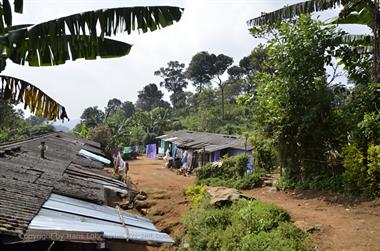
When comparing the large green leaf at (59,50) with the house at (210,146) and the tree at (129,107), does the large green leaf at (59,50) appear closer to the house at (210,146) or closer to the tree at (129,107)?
the house at (210,146)

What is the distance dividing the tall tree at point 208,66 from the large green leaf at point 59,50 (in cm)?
4990

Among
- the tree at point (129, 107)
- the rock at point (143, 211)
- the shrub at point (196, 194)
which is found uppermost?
the tree at point (129, 107)

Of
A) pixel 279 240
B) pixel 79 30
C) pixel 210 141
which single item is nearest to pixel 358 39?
pixel 279 240

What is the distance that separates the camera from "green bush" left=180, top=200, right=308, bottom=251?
8.08m

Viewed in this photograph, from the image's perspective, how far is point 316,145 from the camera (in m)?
14.0

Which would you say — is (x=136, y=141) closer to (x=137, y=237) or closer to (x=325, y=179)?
(x=325, y=179)

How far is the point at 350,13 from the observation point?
1242 centimetres

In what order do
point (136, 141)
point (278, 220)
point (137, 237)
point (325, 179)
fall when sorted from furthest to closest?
point (136, 141) < point (325, 179) < point (278, 220) < point (137, 237)

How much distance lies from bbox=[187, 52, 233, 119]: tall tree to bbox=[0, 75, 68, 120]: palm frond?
4972cm

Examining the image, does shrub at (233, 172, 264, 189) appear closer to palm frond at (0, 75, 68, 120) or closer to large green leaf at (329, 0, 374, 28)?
large green leaf at (329, 0, 374, 28)

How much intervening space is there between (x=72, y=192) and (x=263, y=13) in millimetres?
10655

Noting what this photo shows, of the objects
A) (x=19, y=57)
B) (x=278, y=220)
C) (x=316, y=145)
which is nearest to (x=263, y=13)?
(x=316, y=145)

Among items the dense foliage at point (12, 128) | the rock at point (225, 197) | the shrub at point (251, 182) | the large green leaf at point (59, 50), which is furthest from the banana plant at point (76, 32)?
the dense foliage at point (12, 128)

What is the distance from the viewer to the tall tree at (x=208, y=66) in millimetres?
57000
